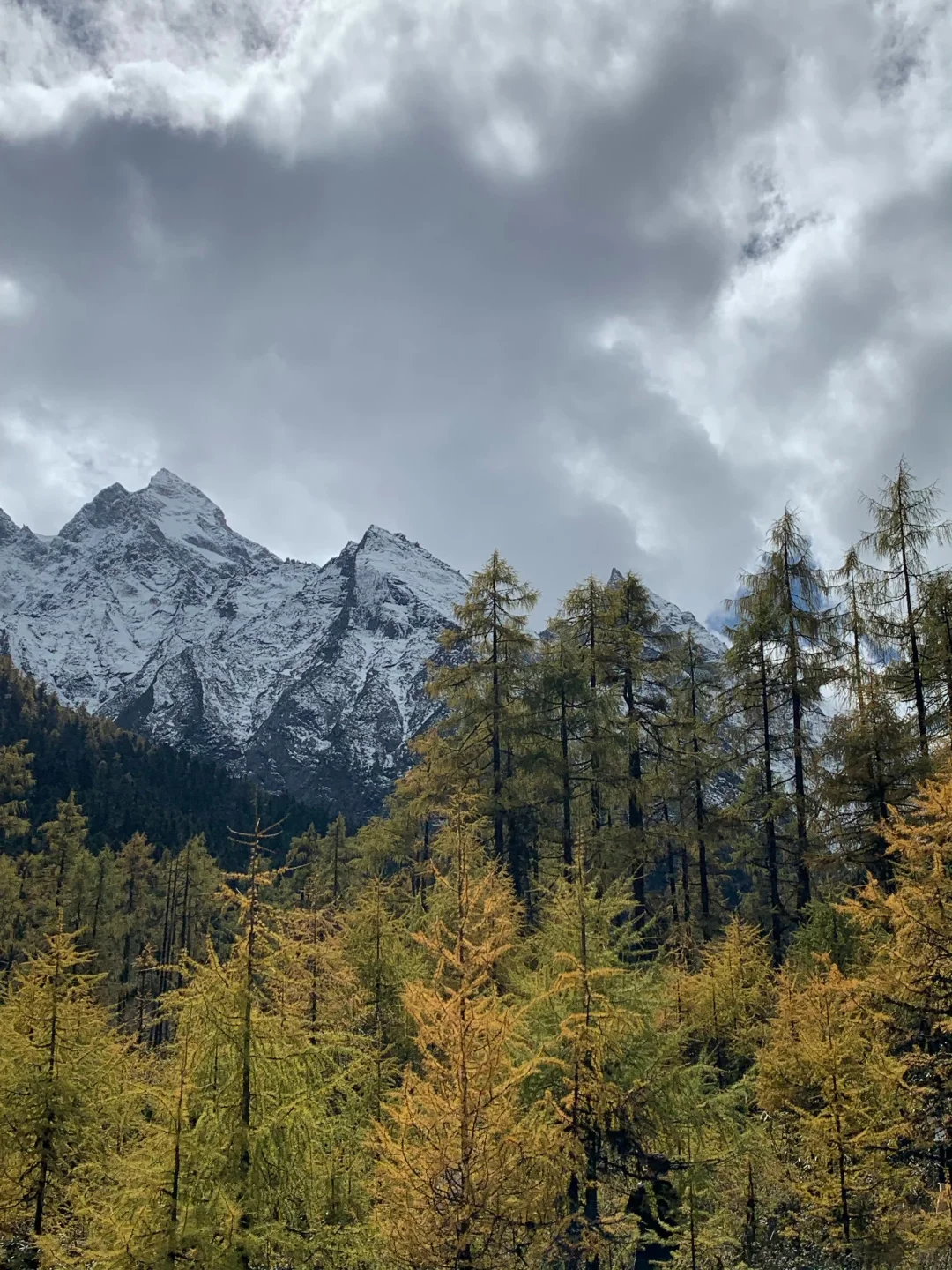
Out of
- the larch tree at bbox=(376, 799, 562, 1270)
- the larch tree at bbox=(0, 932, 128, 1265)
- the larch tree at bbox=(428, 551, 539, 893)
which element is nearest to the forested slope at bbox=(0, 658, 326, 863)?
the larch tree at bbox=(428, 551, 539, 893)

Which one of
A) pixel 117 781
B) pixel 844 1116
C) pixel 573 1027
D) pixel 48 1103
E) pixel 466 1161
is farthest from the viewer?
pixel 117 781

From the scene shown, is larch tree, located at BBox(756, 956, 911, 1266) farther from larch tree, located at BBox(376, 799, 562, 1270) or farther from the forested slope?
the forested slope

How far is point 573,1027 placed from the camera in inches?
367

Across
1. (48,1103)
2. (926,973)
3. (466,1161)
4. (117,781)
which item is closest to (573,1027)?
(466,1161)

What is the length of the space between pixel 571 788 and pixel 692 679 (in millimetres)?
8992

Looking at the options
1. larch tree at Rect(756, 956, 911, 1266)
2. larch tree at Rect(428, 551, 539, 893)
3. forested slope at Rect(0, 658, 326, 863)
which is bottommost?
larch tree at Rect(756, 956, 911, 1266)

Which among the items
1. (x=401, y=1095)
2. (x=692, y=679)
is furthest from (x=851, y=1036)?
(x=692, y=679)

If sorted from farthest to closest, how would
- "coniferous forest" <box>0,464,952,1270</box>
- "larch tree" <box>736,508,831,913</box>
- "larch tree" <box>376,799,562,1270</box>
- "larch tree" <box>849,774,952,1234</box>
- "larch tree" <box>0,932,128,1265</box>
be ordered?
"larch tree" <box>736,508,831,913</box>
"larch tree" <box>0,932,128,1265</box>
"larch tree" <box>849,774,952,1234</box>
"coniferous forest" <box>0,464,952,1270</box>
"larch tree" <box>376,799,562,1270</box>

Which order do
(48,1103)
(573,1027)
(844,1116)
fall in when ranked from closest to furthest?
(573,1027)
(844,1116)
(48,1103)

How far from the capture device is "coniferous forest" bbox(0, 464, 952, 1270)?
800 centimetres

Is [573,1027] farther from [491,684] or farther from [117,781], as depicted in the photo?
[117,781]

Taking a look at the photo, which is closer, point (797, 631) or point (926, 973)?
point (926, 973)

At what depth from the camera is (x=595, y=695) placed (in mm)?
22875

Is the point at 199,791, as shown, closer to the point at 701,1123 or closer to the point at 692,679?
the point at 692,679
